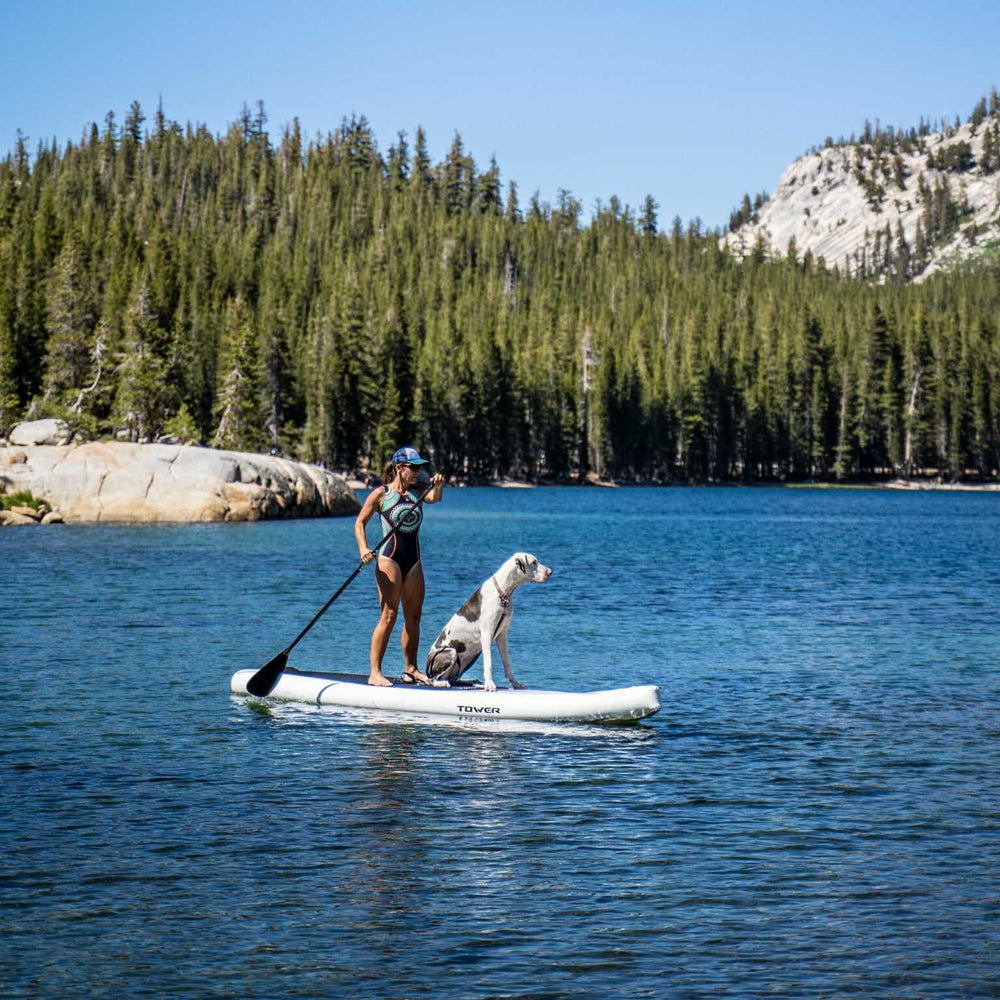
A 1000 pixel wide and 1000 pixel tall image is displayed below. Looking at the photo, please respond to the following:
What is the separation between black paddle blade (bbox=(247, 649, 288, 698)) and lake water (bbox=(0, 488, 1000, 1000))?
237 millimetres

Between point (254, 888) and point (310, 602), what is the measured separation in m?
17.6

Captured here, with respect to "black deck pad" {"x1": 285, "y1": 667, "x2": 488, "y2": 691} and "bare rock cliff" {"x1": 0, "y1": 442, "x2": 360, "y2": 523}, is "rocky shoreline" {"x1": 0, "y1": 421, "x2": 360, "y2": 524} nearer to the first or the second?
"bare rock cliff" {"x1": 0, "y1": 442, "x2": 360, "y2": 523}

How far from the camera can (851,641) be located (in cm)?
2127

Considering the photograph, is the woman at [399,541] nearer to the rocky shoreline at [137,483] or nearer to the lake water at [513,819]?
the lake water at [513,819]

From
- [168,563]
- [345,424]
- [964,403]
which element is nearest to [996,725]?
[168,563]

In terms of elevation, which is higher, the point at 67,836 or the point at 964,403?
the point at 964,403

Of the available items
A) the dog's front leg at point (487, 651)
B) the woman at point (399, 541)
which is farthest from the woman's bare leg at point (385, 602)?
the dog's front leg at point (487, 651)

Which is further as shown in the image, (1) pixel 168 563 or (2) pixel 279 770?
(1) pixel 168 563

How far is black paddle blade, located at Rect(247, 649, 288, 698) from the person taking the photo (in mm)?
15086

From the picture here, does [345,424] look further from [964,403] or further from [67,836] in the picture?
[67,836]

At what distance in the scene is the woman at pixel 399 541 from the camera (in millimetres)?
14164

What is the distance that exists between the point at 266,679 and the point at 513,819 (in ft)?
19.5

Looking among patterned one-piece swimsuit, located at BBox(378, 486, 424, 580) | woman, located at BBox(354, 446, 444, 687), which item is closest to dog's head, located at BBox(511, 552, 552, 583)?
woman, located at BBox(354, 446, 444, 687)

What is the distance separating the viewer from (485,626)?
13906mm
